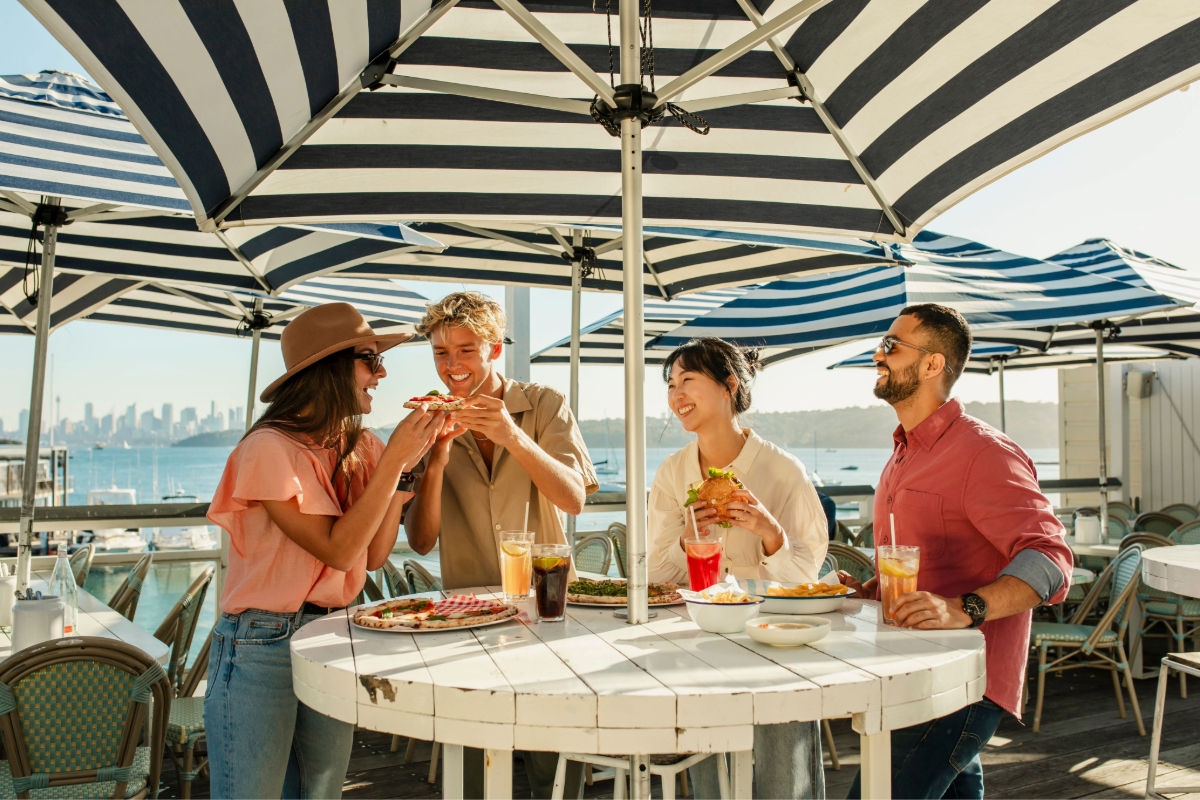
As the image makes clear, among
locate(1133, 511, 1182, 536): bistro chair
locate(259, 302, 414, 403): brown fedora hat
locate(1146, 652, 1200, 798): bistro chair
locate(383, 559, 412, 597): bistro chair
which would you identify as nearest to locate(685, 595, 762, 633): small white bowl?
locate(259, 302, 414, 403): brown fedora hat

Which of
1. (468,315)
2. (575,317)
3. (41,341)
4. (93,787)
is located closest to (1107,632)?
(575,317)

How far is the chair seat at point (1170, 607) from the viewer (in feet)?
18.3

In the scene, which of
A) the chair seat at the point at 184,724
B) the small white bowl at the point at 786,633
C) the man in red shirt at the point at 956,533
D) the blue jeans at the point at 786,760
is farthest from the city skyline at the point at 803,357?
the chair seat at the point at 184,724

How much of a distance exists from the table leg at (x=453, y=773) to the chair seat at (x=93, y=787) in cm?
140

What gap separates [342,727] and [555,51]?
5.21 ft

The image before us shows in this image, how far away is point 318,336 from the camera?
2115mm

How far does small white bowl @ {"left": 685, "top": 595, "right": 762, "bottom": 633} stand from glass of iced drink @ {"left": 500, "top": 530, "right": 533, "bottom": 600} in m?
0.45

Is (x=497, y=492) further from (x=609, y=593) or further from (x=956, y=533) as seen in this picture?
(x=956, y=533)

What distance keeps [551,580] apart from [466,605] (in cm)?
25

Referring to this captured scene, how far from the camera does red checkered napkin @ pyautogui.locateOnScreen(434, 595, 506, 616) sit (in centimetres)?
197

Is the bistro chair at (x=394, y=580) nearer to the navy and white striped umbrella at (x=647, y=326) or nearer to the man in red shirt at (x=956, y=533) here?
the man in red shirt at (x=956, y=533)

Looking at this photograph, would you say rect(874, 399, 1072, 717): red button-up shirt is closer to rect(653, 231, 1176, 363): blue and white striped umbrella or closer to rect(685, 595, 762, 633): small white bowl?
rect(685, 595, 762, 633): small white bowl

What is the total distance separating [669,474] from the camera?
109 inches

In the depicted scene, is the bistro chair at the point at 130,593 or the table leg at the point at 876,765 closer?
the table leg at the point at 876,765
